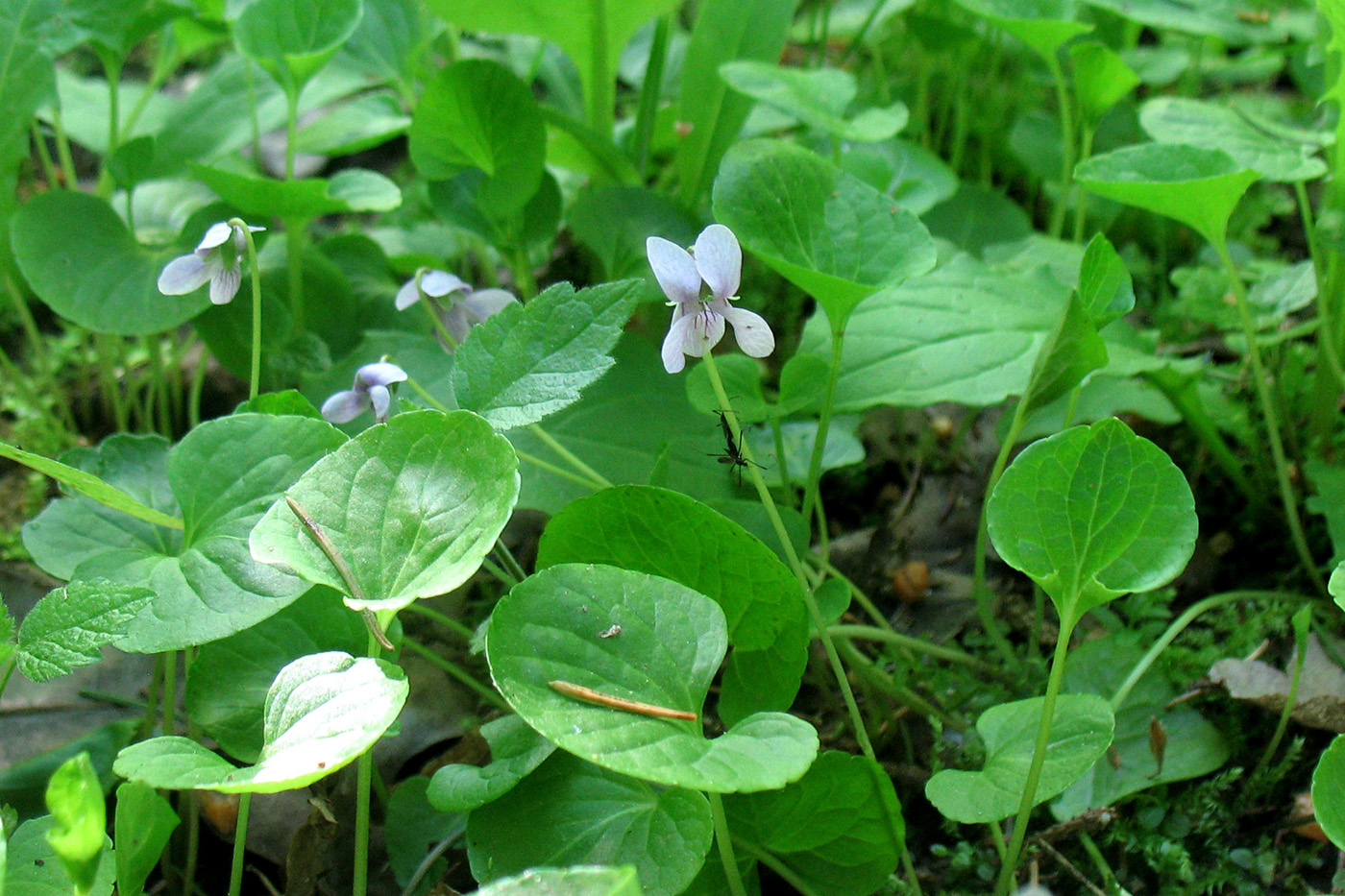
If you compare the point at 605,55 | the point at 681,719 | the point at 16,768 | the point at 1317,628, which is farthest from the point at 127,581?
the point at 1317,628

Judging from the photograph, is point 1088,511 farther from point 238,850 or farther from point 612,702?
point 238,850

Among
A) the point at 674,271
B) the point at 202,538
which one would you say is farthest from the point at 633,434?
the point at 202,538

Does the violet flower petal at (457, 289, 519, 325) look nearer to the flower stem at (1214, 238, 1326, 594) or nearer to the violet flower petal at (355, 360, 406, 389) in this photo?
the violet flower petal at (355, 360, 406, 389)

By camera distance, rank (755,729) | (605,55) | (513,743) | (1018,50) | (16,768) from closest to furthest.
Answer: (755,729)
(513,743)
(16,768)
(605,55)
(1018,50)

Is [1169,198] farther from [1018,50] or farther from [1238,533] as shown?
[1018,50]

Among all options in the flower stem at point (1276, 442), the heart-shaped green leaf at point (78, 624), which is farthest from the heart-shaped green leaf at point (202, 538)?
the flower stem at point (1276, 442)

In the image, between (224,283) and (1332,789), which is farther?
(224,283)
